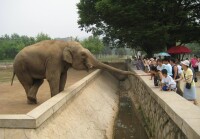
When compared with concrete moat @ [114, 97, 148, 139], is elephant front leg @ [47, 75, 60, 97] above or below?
above

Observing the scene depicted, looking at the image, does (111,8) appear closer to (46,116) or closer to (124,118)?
(124,118)

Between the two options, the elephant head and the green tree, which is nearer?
the elephant head

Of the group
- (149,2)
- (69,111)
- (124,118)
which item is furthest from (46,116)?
(149,2)

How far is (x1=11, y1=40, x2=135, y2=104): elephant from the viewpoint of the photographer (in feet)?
31.3

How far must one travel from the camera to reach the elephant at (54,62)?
9.55 m

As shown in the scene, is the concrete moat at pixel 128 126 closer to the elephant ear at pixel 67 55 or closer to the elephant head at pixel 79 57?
the elephant head at pixel 79 57

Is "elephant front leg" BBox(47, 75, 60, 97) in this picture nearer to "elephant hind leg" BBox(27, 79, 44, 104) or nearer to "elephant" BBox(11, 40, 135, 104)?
"elephant" BBox(11, 40, 135, 104)

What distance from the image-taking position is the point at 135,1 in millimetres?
23172

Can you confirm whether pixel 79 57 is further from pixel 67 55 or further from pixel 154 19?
pixel 154 19

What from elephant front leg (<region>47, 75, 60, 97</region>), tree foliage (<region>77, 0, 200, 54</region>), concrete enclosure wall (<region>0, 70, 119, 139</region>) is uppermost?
tree foliage (<region>77, 0, 200, 54</region>)

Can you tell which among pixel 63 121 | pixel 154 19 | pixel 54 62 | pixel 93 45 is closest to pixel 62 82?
pixel 54 62

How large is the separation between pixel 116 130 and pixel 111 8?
1460 cm

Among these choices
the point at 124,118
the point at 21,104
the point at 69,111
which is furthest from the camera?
the point at 124,118

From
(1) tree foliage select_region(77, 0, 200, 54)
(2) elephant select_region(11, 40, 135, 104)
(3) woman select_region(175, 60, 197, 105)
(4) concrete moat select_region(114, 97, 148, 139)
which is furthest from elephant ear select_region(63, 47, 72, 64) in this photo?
(1) tree foliage select_region(77, 0, 200, 54)
